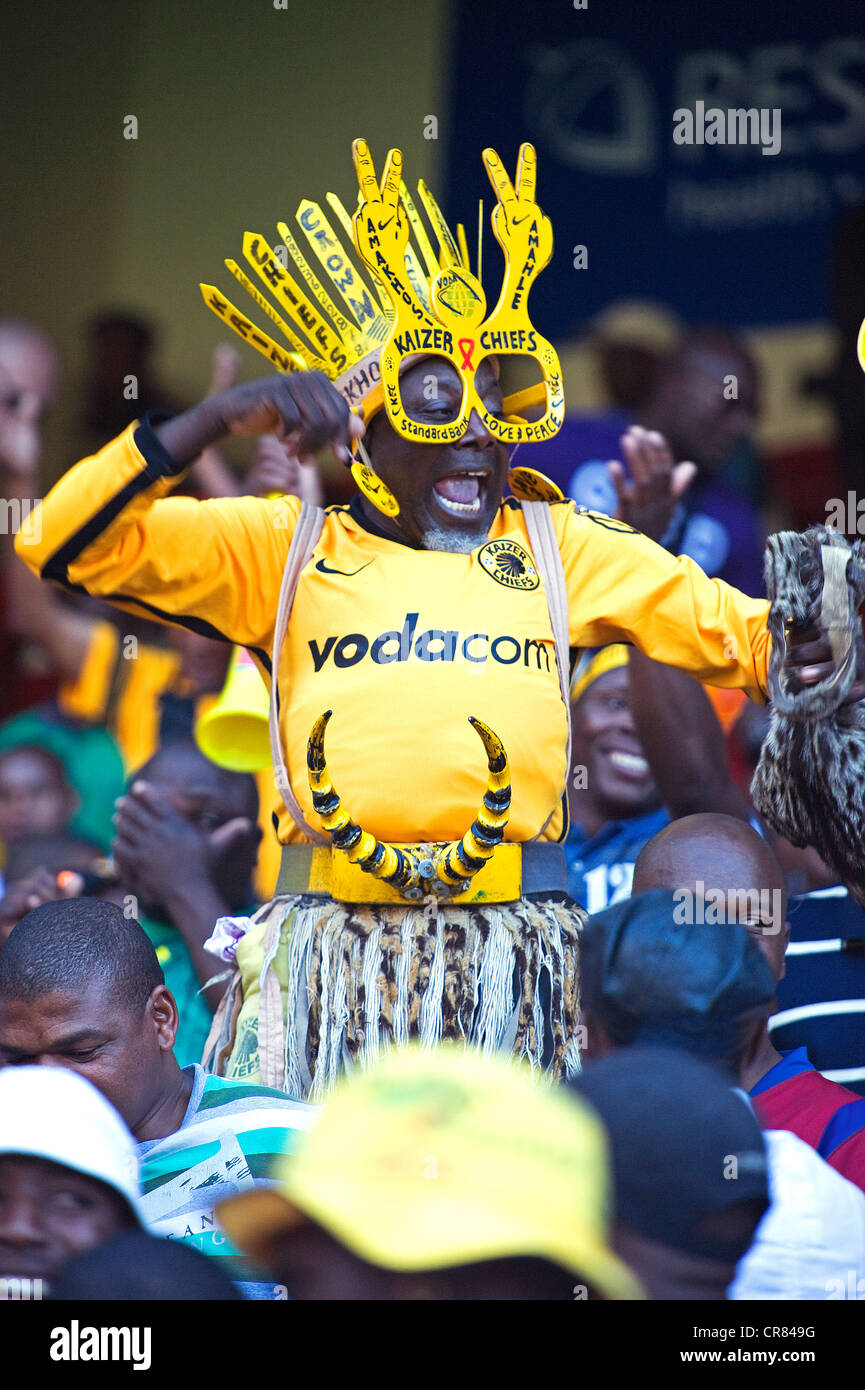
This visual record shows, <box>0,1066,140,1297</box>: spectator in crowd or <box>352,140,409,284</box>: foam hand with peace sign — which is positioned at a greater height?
<box>352,140,409,284</box>: foam hand with peace sign

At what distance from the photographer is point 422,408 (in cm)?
311

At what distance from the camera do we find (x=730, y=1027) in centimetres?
218

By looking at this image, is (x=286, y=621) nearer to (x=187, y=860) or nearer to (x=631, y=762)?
(x=187, y=860)

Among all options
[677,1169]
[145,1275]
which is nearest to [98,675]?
[145,1275]

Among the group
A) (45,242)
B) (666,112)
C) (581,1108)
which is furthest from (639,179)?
(581,1108)

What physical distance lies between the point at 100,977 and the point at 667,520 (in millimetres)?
1534

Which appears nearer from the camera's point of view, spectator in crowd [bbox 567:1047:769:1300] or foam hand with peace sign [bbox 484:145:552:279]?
spectator in crowd [bbox 567:1047:769:1300]

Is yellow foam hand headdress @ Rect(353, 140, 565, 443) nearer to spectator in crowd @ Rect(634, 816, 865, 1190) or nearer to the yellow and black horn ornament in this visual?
the yellow and black horn ornament

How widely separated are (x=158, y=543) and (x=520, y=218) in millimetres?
921

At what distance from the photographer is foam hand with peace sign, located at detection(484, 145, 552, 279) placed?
3.20 meters

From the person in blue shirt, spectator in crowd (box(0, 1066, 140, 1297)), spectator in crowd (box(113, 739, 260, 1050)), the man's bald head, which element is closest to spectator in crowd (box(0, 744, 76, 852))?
spectator in crowd (box(113, 739, 260, 1050))

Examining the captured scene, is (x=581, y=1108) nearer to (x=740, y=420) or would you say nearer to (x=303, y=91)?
(x=740, y=420)

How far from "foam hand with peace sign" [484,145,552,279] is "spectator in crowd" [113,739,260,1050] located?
4.94ft

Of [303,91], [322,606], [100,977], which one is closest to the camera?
[100,977]
